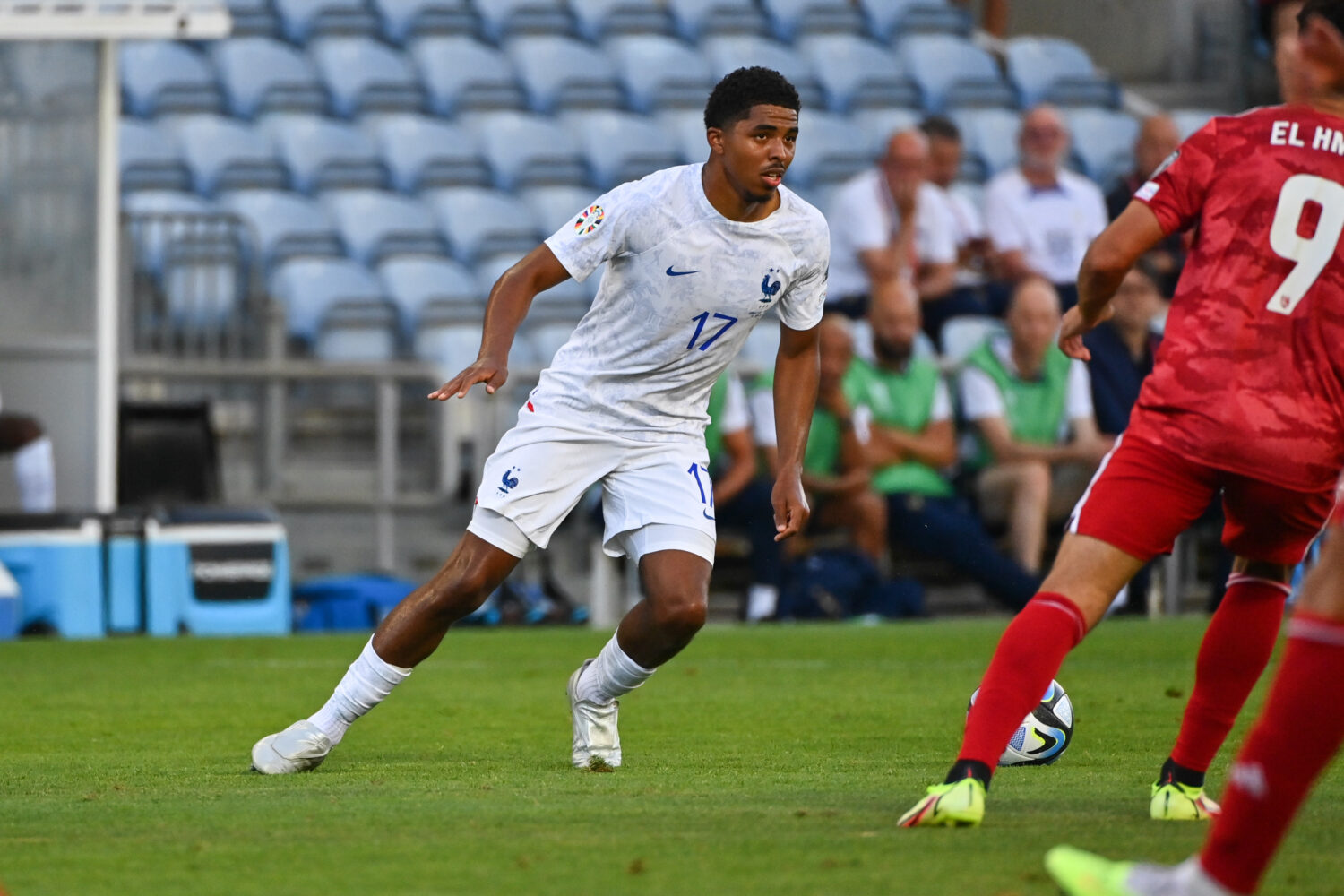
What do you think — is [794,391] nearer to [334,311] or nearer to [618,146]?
[334,311]

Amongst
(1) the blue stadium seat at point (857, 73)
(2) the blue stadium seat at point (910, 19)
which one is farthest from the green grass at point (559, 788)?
(2) the blue stadium seat at point (910, 19)

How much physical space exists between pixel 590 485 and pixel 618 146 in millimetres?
11560

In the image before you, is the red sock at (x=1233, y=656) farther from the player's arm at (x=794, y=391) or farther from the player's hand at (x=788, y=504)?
the player's arm at (x=794, y=391)

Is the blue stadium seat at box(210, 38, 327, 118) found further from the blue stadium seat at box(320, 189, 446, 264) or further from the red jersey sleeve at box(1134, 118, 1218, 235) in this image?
the red jersey sleeve at box(1134, 118, 1218, 235)

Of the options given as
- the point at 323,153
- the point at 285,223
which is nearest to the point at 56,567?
the point at 285,223

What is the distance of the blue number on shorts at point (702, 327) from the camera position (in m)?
5.91

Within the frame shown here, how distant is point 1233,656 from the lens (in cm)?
482

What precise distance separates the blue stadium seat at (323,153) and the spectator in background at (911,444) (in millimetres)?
5166

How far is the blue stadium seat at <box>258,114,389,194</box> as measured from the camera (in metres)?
16.7

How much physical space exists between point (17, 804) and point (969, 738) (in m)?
2.39

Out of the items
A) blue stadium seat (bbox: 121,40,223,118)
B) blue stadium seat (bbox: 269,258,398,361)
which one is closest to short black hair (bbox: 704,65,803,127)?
blue stadium seat (bbox: 269,258,398,361)

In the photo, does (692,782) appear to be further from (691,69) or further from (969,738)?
(691,69)

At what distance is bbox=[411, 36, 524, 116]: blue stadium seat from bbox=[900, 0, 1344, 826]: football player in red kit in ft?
45.4

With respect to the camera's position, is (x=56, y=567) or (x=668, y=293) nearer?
(x=668, y=293)
